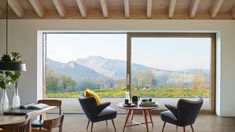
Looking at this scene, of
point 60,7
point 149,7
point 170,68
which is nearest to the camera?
point 149,7

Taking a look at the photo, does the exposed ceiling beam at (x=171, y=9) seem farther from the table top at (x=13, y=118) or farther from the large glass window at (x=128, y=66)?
the table top at (x=13, y=118)

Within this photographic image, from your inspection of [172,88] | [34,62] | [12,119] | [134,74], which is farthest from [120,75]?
[12,119]

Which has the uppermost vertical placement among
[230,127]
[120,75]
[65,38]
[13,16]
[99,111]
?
[13,16]

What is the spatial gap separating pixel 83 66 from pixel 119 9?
199 cm

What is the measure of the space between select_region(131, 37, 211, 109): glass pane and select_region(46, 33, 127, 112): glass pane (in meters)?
0.49

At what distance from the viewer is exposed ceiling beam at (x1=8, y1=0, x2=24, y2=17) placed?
22.6 feet

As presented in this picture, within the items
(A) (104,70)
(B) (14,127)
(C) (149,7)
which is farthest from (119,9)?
(B) (14,127)

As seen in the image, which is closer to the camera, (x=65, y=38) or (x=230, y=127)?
(x=230, y=127)

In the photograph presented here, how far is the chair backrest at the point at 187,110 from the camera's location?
5234 mm

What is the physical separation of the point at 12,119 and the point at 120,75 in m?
4.89

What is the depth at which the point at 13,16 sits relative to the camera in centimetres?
761

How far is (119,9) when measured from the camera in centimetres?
750

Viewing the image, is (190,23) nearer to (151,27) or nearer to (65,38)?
(151,27)

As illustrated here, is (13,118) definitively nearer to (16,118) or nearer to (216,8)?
(16,118)
